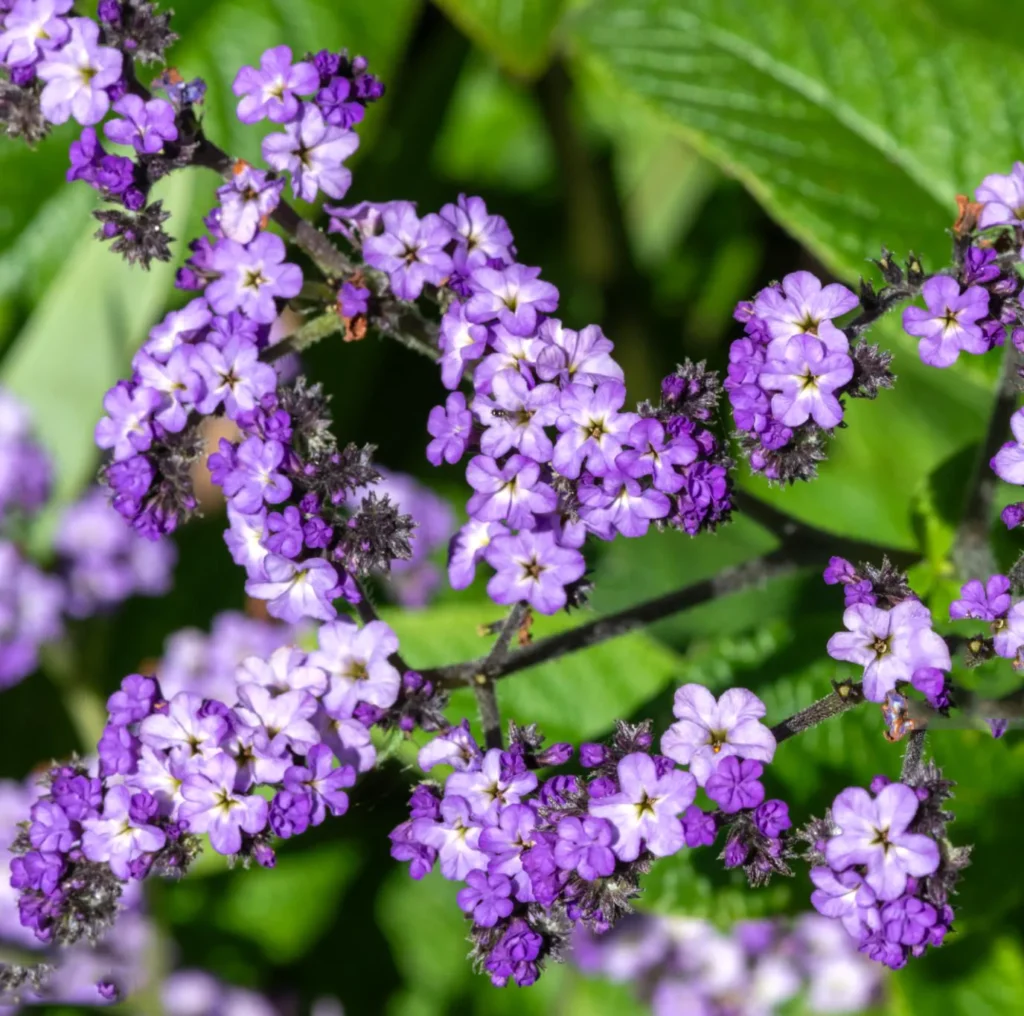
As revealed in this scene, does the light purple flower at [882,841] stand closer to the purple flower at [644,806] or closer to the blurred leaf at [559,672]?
the purple flower at [644,806]

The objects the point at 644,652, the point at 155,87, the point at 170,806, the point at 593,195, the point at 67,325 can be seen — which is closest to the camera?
the point at 170,806

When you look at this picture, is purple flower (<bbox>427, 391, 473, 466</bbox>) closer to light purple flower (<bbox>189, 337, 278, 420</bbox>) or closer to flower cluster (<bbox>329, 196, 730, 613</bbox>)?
flower cluster (<bbox>329, 196, 730, 613</bbox>)

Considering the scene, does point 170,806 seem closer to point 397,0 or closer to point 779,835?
point 779,835

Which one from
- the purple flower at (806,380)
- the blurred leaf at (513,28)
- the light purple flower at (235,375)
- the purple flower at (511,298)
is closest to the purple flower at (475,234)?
the purple flower at (511,298)

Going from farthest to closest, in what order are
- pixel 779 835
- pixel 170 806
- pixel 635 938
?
pixel 635 938, pixel 170 806, pixel 779 835

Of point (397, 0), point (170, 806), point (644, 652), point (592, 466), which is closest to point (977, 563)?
point (644, 652)

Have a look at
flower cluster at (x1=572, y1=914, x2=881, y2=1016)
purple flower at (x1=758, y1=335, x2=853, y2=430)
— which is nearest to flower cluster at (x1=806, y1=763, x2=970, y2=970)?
purple flower at (x1=758, y1=335, x2=853, y2=430)
